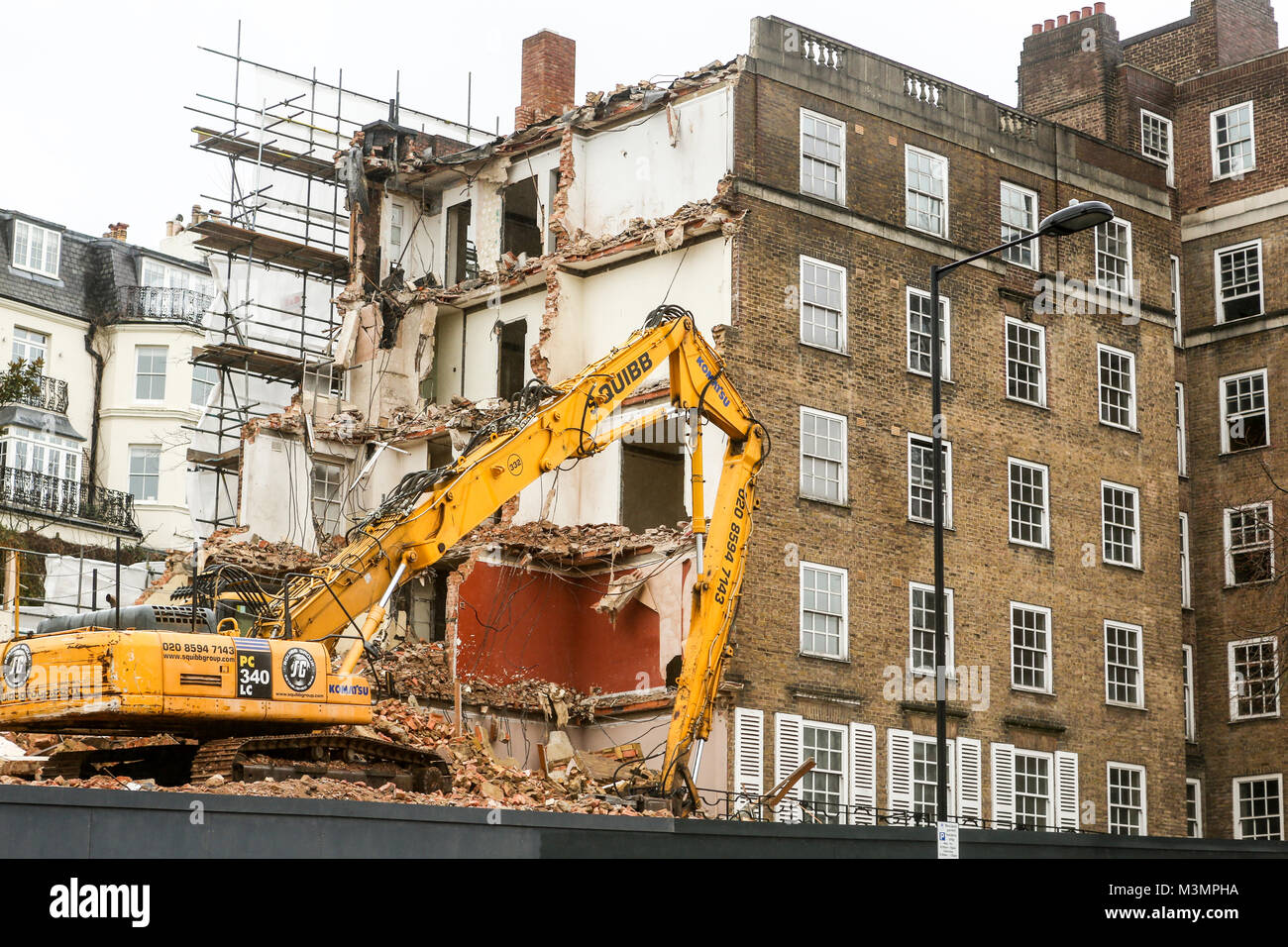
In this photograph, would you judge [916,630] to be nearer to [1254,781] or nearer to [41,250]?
[1254,781]

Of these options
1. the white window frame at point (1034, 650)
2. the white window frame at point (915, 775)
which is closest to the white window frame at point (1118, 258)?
the white window frame at point (1034, 650)

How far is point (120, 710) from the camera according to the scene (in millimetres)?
18750

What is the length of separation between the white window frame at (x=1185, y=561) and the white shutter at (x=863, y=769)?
12144 millimetres

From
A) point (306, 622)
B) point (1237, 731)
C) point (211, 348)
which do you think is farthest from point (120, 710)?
point (1237, 731)

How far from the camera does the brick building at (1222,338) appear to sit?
4162 centimetres

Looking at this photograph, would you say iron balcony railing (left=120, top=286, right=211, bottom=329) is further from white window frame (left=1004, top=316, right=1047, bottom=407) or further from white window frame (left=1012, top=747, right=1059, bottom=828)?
white window frame (left=1012, top=747, right=1059, bottom=828)

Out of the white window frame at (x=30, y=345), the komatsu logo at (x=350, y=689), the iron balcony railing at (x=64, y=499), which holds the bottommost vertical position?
the komatsu logo at (x=350, y=689)

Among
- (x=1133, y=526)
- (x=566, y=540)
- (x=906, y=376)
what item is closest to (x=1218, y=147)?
(x=1133, y=526)

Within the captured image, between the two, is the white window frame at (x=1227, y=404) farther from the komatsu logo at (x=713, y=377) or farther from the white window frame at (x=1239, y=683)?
the komatsu logo at (x=713, y=377)

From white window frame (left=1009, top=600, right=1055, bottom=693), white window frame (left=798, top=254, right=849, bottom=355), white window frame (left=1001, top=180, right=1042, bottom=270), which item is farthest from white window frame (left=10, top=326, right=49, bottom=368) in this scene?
white window frame (left=1009, top=600, right=1055, bottom=693)

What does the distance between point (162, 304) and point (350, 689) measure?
142ft

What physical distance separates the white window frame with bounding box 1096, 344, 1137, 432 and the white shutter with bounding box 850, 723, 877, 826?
1002cm
